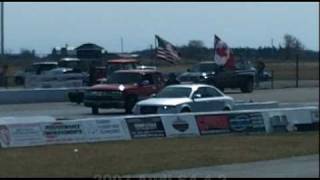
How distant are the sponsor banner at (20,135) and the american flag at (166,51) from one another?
3132cm

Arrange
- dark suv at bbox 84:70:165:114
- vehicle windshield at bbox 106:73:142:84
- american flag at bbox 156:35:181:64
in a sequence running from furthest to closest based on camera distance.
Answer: american flag at bbox 156:35:181:64 < vehicle windshield at bbox 106:73:142:84 < dark suv at bbox 84:70:165:114

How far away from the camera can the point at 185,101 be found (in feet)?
102

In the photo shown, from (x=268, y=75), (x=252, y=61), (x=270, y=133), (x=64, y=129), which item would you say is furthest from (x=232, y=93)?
(x=64, y=129)

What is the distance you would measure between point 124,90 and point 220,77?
1442cm

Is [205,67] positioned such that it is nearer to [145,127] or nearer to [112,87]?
[112,87]

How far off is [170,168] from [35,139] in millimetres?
5369

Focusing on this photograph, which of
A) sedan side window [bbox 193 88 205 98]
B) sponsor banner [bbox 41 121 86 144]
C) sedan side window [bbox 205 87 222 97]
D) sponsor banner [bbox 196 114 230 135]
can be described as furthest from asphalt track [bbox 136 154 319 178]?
sedan side window [bbox 205 87 222 97]

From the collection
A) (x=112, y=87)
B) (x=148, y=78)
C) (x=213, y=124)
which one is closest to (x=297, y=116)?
(x=213, y=124)

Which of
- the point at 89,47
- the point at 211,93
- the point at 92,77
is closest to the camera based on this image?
the point at 211,93

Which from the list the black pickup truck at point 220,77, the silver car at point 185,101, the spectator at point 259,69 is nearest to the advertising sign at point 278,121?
the silver car at point 185,101

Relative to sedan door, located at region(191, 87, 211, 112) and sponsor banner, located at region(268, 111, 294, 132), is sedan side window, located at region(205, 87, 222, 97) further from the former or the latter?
sponsor banner, located at region(268, 111, 294, 132)

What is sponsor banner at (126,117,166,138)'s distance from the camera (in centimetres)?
2477

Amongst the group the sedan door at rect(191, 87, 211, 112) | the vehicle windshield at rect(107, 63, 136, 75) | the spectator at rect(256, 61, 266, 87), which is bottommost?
the spectator at rect(256, 61, 266, 87)

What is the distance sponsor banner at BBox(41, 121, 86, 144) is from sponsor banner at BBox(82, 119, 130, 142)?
18 centimetres
